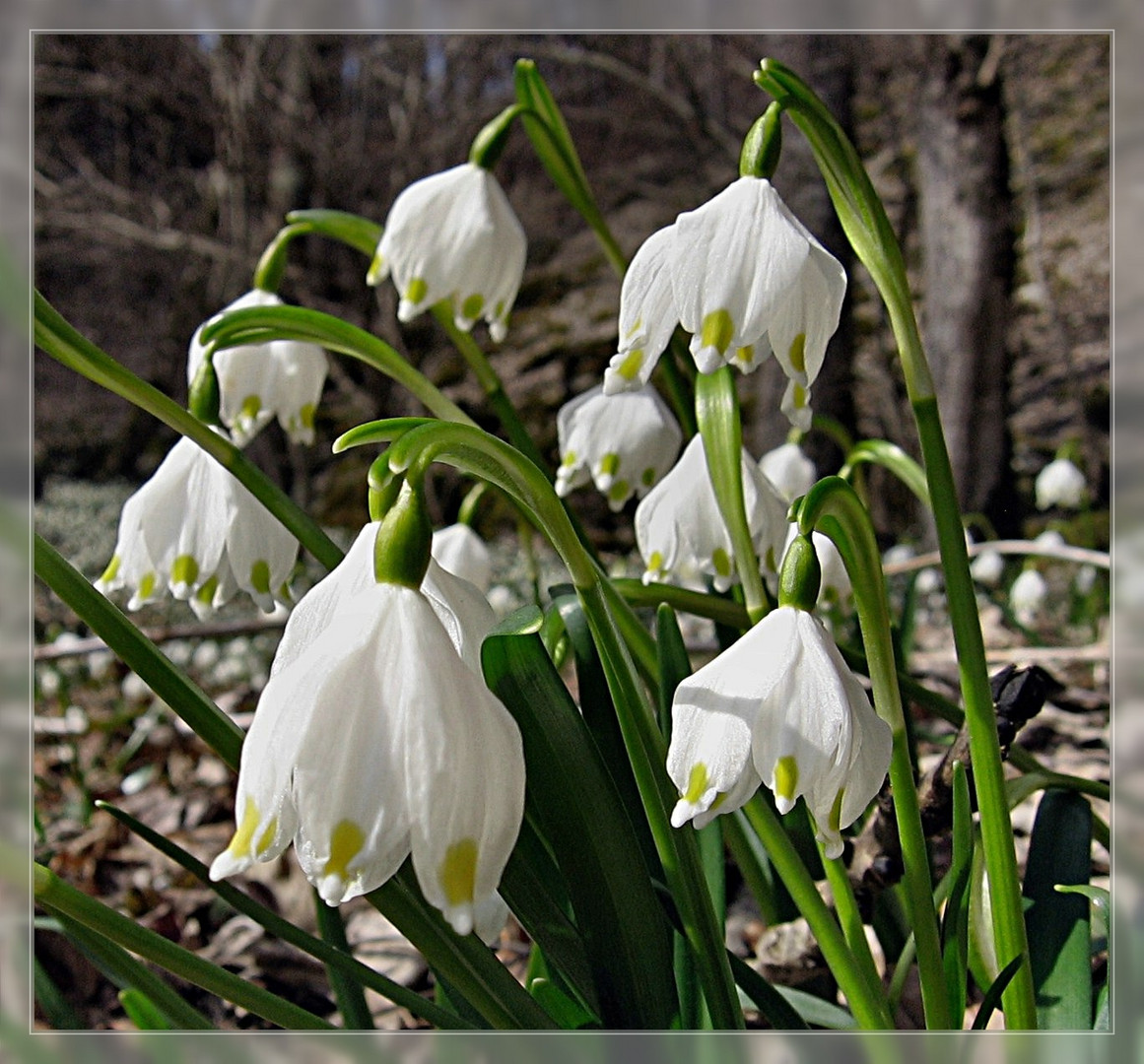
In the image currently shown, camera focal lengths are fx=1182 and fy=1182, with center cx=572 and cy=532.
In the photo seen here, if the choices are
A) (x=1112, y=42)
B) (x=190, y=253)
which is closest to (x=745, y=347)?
(x=1112, y=42)

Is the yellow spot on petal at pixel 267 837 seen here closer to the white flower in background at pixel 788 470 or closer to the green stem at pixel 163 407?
the green stem at pixel 163 407

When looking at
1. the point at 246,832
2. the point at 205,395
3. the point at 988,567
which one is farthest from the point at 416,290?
the point at 988,567

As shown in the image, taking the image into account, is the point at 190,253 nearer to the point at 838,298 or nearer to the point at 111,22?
the point at 111,22

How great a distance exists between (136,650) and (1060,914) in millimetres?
555

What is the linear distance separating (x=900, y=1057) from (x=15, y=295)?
60 cm

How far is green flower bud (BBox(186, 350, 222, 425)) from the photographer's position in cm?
73

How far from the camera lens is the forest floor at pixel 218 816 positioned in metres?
1.12

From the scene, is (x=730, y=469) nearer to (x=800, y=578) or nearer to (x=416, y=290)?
(x=800, y=578)

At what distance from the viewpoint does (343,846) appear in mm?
409

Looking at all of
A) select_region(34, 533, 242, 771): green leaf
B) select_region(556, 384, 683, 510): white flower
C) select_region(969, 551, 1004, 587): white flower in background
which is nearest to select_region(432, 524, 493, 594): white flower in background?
select_region(556, 384, 683, 510): white flower

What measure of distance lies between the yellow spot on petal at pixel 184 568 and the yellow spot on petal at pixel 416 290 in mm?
260

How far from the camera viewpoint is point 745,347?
62 cm

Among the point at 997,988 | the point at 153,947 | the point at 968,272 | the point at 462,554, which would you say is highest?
the point at 968,272

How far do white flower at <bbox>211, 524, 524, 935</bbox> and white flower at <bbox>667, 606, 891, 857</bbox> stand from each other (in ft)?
0.35
